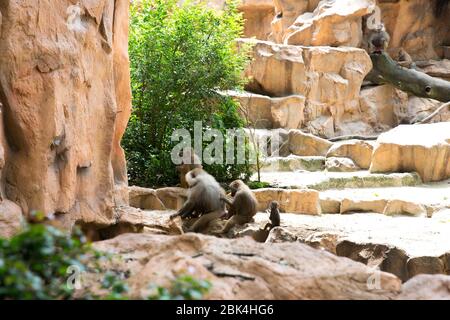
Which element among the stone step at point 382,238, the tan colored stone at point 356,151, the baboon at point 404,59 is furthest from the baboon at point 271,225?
the baboon at point 404,59

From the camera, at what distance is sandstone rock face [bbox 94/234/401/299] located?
3.35 meters

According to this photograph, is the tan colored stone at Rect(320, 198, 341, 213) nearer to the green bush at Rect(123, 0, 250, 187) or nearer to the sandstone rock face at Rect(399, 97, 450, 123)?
the green bush at Rect(123, 0, 250, 187)

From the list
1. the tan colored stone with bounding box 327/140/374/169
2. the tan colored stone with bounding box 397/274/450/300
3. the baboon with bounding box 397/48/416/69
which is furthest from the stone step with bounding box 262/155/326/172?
the tan colored stone with bounding box 397/274/450/300

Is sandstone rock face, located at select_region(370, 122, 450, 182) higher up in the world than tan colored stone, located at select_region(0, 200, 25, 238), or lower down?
higher up

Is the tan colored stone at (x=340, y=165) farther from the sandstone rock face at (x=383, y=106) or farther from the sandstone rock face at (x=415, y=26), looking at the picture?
the sandstone rock face at (x=415, y=26)

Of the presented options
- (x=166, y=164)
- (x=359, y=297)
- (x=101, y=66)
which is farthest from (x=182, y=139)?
(x=359, y=297)

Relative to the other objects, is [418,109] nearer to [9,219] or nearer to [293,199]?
[293,199]

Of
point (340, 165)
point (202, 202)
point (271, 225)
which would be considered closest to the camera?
point (202, 202)

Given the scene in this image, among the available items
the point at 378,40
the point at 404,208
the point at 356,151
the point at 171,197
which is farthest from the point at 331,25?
the point at 171,197

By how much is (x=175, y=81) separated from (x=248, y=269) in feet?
33.9

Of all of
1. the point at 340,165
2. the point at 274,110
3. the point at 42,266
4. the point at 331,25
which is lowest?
the point at 42,266

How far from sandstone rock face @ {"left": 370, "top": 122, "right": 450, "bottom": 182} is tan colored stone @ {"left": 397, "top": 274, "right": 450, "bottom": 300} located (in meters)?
11.2

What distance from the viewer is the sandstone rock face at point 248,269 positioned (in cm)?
335

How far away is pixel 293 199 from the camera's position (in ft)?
38.3
